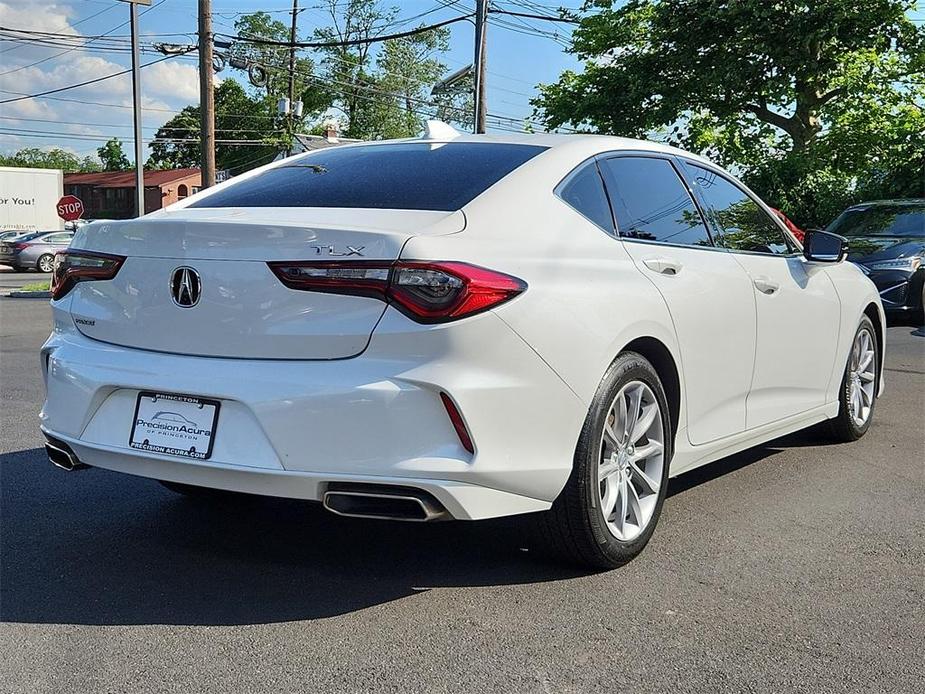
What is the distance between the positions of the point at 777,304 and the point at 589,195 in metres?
1.40

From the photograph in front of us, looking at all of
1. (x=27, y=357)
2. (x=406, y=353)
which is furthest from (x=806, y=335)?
(x=27, y=357)

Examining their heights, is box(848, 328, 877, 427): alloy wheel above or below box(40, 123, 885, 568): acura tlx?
below

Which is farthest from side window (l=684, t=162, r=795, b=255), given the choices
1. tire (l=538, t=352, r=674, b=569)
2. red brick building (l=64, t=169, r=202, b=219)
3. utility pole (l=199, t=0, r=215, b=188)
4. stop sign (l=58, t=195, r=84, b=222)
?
red brick building (l=64, t=169, r=202, b=219)

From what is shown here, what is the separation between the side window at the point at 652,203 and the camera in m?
4.15

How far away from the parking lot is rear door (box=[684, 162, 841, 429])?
1.59ft

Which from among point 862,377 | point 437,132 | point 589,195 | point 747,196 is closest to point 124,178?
point 862,377

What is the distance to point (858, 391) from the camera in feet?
20.3

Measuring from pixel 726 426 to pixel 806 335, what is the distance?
0.97 m

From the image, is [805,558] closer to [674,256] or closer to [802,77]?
[674,256]

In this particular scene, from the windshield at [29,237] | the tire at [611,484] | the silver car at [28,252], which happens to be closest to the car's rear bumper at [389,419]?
the tire at [611,484]

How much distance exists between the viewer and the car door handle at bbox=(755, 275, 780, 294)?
4.78 meters

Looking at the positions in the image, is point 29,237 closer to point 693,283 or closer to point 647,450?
point 693,283

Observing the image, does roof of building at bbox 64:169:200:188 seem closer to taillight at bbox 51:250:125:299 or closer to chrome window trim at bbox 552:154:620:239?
taillight at bbox 51:250:125:299

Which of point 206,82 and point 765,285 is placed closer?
point 765,285
